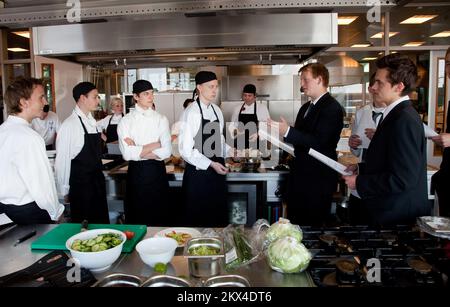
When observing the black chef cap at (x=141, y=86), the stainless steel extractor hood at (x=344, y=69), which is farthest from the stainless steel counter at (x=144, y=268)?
the stainless steel extractor hood at (x=344, y=69)

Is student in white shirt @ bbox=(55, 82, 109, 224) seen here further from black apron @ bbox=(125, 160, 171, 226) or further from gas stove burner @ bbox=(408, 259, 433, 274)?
gas stove burner @ bbox=(408, 259, 433, 274)

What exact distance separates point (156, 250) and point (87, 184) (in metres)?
1.79

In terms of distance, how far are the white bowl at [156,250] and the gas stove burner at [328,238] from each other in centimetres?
62

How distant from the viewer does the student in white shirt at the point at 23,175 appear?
1.96 m

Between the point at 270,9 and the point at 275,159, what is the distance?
83.4 inches

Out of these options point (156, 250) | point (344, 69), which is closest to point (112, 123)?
point (344, 69)

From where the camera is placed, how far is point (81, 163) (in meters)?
3.06

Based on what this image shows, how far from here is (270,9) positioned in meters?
1.83

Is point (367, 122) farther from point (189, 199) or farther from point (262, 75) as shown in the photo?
point (262, 75)

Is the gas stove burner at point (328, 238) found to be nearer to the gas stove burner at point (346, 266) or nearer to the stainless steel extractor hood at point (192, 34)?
the gas stove burner at point (346, 266)

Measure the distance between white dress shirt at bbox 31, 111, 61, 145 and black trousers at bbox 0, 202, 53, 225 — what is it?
365 cm

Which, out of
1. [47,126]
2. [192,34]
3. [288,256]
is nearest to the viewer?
[288,256]

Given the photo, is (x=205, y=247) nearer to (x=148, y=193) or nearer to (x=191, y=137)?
(x=191, y=137)
